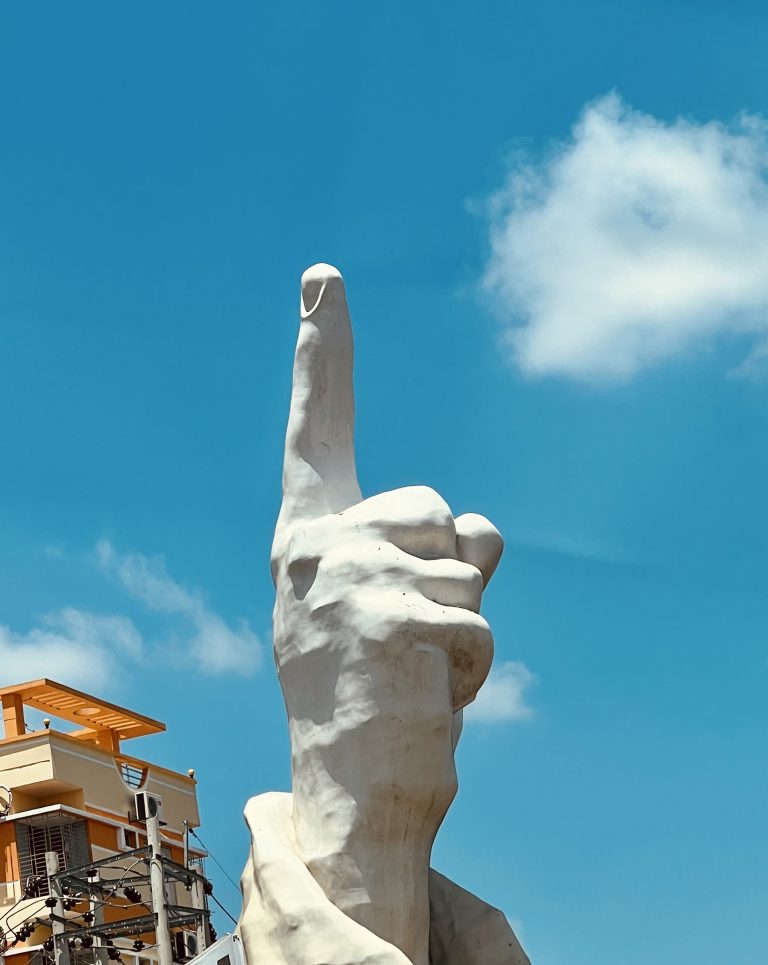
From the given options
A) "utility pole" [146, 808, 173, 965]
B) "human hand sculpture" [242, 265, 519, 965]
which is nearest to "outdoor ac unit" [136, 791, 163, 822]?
"utility pole" [146, 808, 173, 965]

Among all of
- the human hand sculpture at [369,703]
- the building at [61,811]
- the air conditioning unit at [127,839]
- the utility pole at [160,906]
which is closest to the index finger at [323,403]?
the human hand sculpture at [369,703]

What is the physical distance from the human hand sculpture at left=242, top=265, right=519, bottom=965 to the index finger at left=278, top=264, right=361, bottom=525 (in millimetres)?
150

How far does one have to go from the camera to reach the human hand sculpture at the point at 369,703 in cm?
1138

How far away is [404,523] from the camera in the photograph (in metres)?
11.9

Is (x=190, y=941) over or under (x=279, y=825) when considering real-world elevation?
over

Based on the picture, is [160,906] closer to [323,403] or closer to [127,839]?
[323,403]

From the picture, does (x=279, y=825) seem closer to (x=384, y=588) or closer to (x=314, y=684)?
(x=314, y=684)

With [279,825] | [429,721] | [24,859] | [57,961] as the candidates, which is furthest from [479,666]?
[24,859]

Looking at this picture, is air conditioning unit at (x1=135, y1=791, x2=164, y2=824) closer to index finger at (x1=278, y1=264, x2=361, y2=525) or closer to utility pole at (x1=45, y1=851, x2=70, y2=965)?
utility pole at (x1=45, y1=851, x2=70, y2=965)

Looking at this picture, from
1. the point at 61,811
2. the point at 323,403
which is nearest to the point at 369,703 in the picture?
the point at 323,403

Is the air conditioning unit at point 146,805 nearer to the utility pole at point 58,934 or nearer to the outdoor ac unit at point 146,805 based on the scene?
the outdoor ac unit at point 146,805

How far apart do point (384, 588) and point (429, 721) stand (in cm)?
89

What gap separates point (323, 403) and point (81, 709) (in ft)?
78.9

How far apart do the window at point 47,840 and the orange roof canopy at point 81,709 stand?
2.22 m
